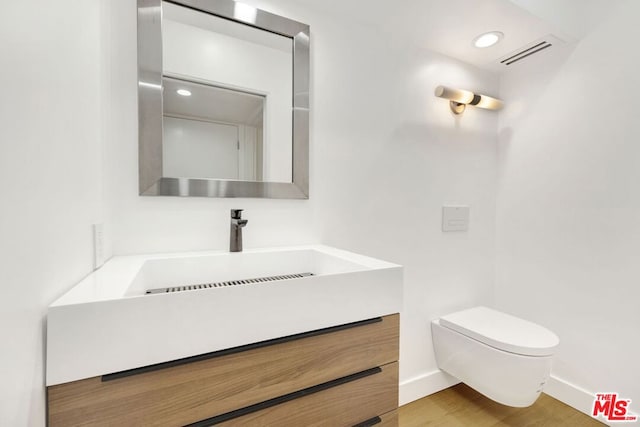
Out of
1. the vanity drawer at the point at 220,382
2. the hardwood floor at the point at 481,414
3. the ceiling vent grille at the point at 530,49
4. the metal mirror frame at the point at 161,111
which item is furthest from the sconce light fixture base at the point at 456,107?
the hardwood floor at the point at 481,414

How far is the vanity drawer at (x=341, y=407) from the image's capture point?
2.27ft

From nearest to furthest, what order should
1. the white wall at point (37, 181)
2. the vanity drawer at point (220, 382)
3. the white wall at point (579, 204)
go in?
the white wall at point (37, 181) → the vanity drawer at point (220, 382) → the white wall at point (579, 204)

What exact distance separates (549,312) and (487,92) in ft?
4.72

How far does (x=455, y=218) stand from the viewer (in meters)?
1.77

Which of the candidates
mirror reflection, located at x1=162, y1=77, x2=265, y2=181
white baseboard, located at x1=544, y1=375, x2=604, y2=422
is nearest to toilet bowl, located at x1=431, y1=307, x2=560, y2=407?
white baseboard, located at x1=544, y1=375, x2=604, y2=422

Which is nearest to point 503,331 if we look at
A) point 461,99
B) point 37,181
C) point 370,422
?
point 370,422

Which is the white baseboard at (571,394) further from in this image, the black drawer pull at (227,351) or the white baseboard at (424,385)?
the black drawer pull at (227,351)

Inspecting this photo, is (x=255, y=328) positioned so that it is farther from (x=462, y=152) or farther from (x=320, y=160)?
(x=462, y=152)

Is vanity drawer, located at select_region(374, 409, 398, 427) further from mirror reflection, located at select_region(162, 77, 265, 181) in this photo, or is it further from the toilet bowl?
mirror reflection, located at select_region(162, 77, 265, 181)

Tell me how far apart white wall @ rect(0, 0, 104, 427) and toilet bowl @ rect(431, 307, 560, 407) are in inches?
62.8

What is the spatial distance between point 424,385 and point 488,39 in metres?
1.96

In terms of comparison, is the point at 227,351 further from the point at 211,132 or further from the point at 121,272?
the point at 211,132

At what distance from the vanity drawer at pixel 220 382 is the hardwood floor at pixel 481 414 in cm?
95

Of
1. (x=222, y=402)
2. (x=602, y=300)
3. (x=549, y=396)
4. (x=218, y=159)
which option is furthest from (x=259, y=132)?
(x=549, y=396)
